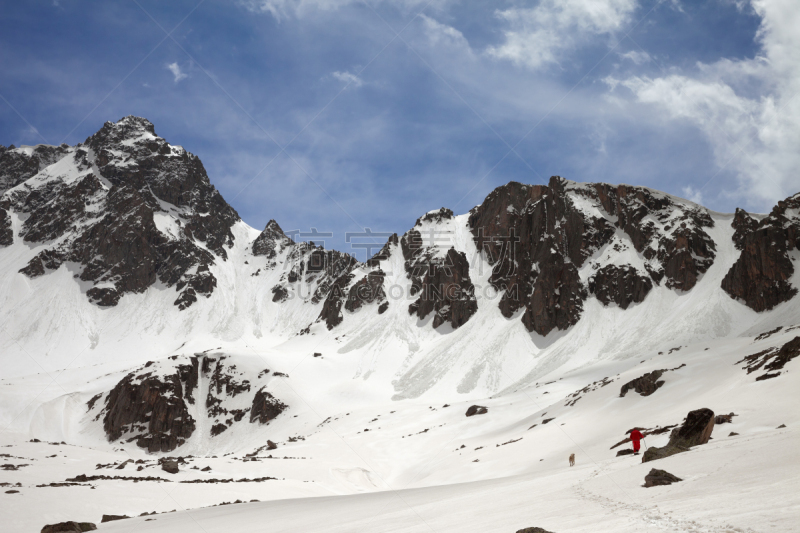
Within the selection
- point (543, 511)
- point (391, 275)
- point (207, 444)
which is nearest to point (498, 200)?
point (391, 275)

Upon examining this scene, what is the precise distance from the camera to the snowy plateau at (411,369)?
13719mm

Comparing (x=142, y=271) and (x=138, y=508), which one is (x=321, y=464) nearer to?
(x=138, y=508)

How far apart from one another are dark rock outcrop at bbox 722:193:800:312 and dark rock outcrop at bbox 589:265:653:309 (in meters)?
16.2

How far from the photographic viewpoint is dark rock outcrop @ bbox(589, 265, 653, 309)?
108 meters

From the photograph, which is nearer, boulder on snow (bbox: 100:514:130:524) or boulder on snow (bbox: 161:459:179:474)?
boulder on snow (bbox: 100:514:130:524)

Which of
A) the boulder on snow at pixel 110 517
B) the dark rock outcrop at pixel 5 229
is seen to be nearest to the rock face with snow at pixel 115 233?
the dark rock outcrop at pixel 5 229

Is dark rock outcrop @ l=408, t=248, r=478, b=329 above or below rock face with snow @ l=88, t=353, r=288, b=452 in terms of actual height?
above

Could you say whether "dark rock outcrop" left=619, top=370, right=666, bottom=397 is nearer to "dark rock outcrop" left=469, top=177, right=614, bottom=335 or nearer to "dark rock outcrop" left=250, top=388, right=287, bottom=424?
"dark rock outcrop" left=469, top=177, right=614, bottom=335

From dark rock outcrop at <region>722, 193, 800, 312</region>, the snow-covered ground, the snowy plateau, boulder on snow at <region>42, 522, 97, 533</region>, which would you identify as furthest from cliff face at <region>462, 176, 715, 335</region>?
boulder on snow at <region>42, 522, 97, 533</region>

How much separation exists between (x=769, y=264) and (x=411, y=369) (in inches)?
2984

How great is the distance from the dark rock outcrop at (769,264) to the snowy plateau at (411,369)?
40 cm

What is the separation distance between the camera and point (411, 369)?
107 metres

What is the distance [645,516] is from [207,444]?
100 m

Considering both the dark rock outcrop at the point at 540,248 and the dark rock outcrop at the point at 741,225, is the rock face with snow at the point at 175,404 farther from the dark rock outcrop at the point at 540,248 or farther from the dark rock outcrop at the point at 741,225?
the dark rock outcrop at the point at 741,225
